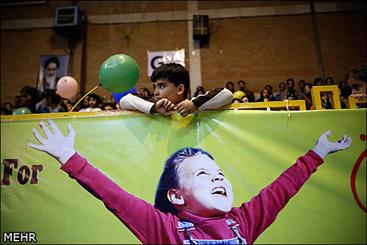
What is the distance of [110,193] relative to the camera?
5.88 ft

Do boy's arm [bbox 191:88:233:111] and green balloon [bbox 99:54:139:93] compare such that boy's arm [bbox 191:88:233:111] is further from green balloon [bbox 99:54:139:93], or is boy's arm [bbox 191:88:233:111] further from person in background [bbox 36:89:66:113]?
person in background [bbox 36:89:66:113]


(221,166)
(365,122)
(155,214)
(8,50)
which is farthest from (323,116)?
(8,50)

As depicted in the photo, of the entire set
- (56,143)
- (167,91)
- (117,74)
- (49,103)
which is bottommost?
(56,143)

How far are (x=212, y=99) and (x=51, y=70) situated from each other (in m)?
→ 6.44

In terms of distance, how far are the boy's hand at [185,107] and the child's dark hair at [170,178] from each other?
0.65 feet

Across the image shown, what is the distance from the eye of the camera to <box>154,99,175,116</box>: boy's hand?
72.1 inches

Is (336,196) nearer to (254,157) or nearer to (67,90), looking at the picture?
(254,157)

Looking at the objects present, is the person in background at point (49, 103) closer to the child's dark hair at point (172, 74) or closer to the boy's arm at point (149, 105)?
the child's dark hair at point (172, 74)

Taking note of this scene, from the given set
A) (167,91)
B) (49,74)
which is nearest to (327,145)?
(167,91)

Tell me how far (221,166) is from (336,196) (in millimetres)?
600

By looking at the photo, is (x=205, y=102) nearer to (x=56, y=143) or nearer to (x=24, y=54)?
(x=56, y=143)

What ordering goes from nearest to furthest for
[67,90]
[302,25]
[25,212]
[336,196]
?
[336,196], [25,212], [67,90], [302,25]

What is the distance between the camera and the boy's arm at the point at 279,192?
173 centimetres

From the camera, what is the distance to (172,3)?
25.3ft
